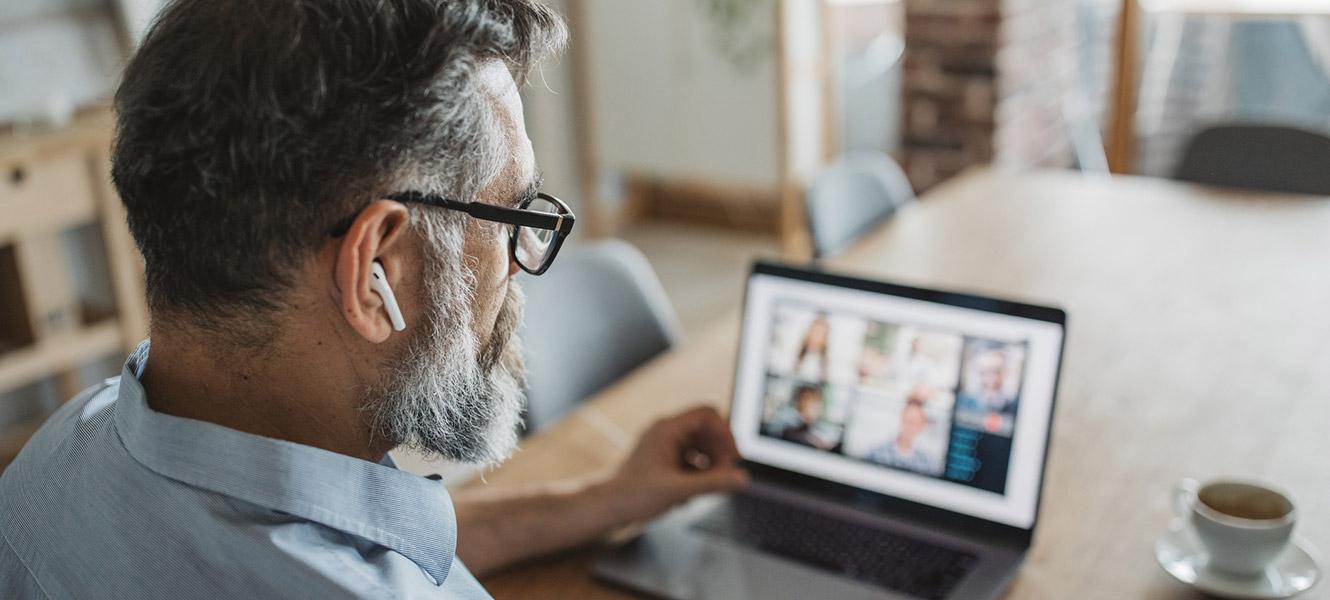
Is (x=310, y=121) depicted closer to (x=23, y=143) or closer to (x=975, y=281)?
(x=975, y=281)

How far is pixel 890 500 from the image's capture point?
4.26ft

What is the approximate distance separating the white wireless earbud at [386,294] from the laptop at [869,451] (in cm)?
46

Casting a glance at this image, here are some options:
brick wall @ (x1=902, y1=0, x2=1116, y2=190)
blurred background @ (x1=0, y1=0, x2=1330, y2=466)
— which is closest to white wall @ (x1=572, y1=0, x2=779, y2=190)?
blurred background @ (x1=0, y1=0, x2=1330, y2=466)

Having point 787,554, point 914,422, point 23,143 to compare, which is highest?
point 23,143

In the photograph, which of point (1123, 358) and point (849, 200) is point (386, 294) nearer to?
point (1123, 358)

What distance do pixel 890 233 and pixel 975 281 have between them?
317 millimetres

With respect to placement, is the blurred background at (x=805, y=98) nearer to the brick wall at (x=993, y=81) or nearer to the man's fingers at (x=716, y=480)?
the brick wall at (x=993, y=81)

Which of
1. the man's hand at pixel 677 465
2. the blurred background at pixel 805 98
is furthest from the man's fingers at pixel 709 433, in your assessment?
the blurred background at pixel 805 98

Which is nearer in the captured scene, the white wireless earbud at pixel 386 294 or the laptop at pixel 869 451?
the white wireless earbud at pixel 386 294

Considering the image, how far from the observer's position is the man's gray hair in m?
0.77

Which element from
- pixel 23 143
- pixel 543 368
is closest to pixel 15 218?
pixel 23 143

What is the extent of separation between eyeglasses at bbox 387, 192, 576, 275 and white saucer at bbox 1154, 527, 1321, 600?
26.3 inches

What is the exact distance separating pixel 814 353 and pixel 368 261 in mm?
663

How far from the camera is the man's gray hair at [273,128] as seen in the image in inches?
30.4
